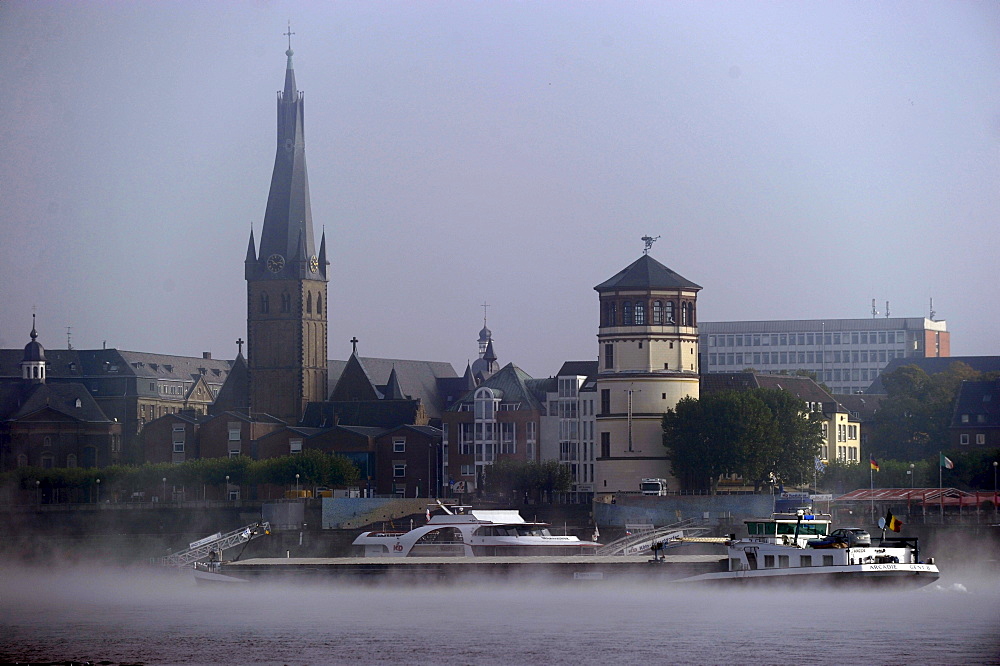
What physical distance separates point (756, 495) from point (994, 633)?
6275 centimetres

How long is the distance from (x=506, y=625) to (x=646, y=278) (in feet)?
237

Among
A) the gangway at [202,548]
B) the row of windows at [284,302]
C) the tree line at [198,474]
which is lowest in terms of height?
the gangway at [202,548]

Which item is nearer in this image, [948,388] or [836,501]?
[836,501]

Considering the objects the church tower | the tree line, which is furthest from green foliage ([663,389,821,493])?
the church tower

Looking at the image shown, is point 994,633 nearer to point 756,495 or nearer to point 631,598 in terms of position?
point 631,598

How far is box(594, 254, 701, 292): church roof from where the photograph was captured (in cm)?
14788

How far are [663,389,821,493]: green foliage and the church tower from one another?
59505 millimetres

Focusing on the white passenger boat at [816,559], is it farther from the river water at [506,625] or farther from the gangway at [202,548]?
the gangway at [202,548]

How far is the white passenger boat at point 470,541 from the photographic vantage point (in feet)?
337

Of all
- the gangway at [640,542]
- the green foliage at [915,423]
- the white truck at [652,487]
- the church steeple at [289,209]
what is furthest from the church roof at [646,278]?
the church steeple at [289,209]

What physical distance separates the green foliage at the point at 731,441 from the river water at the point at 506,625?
4372 cm

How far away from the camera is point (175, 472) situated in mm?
177000

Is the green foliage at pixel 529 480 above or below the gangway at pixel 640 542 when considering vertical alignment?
above

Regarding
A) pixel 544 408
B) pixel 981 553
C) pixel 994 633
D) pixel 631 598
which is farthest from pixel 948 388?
pixel 994 633
